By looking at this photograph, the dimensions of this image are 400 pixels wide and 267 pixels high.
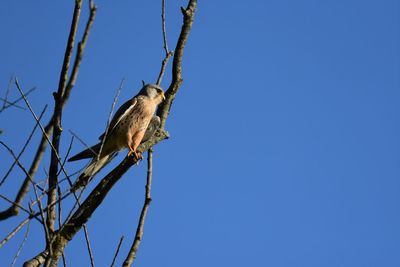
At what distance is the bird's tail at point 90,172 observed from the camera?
266 centimetres

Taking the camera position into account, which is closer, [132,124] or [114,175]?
[114,175]

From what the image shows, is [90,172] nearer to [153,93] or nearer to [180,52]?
[180,52]

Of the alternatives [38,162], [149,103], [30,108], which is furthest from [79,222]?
[149,103]

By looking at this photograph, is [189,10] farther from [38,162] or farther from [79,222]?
[38,162]

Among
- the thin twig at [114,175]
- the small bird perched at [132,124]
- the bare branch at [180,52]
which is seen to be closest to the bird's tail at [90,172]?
the thin twig at [114,175]

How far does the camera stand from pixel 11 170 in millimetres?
2422

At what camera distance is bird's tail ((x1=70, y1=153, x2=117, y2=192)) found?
2.66m

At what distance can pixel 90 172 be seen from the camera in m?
3.12

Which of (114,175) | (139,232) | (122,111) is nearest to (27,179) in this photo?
(139,232)

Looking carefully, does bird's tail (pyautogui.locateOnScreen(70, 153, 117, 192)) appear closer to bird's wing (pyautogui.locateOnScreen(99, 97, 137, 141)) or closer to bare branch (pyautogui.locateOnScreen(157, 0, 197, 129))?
bird's wing (pyautogui.locateOnScreen(99, 97, 137, 141))

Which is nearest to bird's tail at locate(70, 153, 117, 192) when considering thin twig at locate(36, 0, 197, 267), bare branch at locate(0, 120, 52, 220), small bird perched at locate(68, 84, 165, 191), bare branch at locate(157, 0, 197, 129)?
thin twig at locate(36, 0, 197, 267)

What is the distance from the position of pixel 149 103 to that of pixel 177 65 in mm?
2245

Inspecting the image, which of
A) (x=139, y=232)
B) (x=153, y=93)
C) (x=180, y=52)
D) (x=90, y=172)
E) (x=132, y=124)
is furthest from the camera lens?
(x=153, y=93)

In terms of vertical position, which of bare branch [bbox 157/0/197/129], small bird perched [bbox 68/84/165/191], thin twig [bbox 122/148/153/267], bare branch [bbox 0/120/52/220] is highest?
small bird perched [bbox 68/84/165/191]
